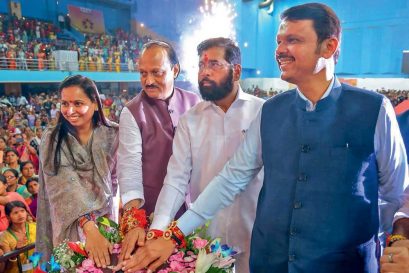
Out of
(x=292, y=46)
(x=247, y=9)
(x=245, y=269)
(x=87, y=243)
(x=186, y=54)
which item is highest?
(x=247, y=9)

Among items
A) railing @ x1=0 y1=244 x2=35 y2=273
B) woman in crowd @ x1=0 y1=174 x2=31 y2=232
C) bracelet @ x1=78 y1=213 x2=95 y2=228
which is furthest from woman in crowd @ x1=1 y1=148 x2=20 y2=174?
bracelet @ x1=78 y1=213 x2=95 y2=228

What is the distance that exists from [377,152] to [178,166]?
26.7 inches

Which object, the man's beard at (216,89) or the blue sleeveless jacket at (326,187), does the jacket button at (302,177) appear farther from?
the man's beard at (216,89)

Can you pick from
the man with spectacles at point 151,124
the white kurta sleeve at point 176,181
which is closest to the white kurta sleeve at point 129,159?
the man with spectacles at point 151,124

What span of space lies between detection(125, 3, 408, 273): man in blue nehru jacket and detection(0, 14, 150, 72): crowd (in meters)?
6.00

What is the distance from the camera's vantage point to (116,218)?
1.65m

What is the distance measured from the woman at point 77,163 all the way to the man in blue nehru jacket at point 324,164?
0.57 meters

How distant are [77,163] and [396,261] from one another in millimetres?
1136

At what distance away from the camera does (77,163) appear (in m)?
1.41

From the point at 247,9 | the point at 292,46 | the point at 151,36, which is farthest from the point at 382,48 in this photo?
the point at 292,46

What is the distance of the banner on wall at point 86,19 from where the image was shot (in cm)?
733

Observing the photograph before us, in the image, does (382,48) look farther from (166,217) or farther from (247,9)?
(166,217)

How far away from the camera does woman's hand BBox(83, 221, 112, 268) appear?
0.93 meters

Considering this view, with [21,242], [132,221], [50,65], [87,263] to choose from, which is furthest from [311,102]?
[50,65]
